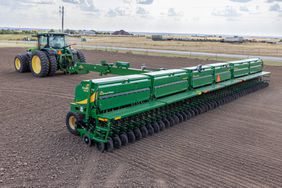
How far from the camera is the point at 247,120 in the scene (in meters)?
9.86

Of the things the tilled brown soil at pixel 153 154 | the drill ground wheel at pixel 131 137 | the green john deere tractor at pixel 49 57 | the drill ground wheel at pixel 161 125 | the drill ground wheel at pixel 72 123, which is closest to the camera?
the tilled brown soil at pixel 153 154

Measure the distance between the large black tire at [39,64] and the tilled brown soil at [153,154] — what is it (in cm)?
567

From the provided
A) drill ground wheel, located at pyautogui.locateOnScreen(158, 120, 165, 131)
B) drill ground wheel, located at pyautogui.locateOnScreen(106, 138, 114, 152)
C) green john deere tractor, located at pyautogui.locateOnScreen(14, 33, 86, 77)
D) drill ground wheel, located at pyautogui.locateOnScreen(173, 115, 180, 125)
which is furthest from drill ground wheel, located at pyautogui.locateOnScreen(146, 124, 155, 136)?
green john deere tractor, located at pyautogui.locateOnScreen(14, 33, 86, 77)

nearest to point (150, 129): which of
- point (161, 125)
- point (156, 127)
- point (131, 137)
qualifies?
point (156, 127)

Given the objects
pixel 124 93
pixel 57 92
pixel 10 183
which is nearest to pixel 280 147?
pixel 124 93

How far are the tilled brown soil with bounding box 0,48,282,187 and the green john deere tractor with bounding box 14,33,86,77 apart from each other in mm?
5924

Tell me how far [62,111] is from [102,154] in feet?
12.7

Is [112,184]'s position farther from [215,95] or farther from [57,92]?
[57,92]

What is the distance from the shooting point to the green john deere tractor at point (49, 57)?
1650 centimetres

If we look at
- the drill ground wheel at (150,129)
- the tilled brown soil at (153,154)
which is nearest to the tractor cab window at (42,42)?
the tilled brown soil at (153,154)

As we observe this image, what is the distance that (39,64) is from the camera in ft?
55.1

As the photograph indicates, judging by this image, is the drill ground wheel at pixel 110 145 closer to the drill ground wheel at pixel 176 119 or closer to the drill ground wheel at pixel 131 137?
the drill ground wheel at pixel 131 137

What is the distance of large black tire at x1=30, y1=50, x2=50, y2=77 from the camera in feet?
53.3

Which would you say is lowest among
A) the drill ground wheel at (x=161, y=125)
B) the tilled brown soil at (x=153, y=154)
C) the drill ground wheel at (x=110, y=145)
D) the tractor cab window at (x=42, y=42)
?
the tilled brown soil at (x=153, y=154)
